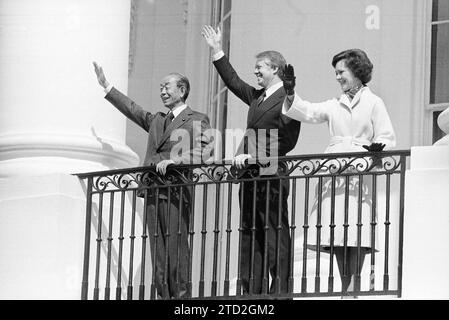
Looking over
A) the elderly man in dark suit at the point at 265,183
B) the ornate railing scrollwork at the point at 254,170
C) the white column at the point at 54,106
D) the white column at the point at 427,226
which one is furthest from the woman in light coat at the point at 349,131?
the white column at the point at 54,106

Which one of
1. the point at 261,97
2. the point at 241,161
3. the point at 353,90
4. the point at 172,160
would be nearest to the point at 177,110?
the point at 172,160

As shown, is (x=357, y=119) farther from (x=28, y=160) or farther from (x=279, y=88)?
(x=28, y=160)

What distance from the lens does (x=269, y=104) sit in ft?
54.1

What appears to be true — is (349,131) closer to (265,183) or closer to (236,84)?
(265,183)

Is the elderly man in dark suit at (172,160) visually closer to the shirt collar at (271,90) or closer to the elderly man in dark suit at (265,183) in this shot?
the elderly man in dark suit at (265,183)

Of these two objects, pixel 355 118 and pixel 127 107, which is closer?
pixel 355 118

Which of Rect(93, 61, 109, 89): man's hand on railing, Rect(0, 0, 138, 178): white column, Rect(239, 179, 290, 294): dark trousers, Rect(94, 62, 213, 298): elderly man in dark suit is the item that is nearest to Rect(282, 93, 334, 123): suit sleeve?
Rect(239, 179, 290, 294): dark trousers

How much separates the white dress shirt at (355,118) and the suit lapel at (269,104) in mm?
200

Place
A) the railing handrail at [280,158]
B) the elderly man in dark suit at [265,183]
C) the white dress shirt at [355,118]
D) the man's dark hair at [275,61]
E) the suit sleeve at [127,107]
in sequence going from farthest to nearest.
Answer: the suit sleeve at [127,107]
the man's dark hair at [275,61]
the white dress shirt at [355,118]
the elderly man in dark suit at [265,183]
the railing handrail at [280,158]

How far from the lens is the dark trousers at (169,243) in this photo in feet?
53.5

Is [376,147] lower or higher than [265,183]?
higher

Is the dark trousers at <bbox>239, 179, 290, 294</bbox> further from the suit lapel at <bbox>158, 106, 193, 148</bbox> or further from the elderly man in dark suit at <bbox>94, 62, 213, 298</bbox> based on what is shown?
the suit lapel at <bbox>158, 106, 193, 148</bbox>

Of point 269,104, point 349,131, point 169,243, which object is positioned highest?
point 269,104

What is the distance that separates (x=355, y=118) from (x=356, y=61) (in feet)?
1.48
